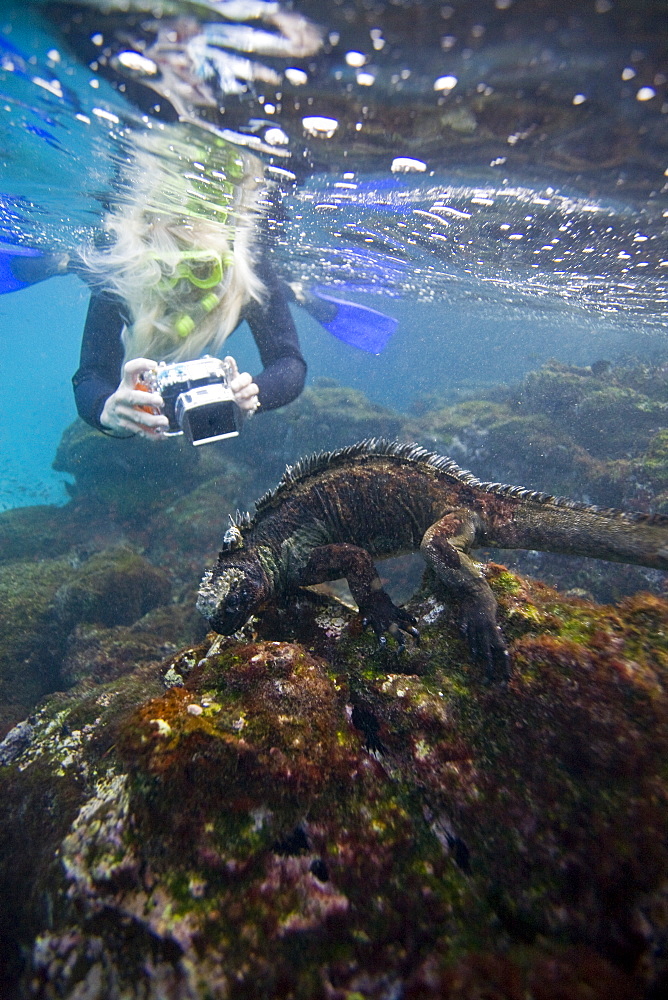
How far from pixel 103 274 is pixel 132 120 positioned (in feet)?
7.86

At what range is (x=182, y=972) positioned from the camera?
153 cm

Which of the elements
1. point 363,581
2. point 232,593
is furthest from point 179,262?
point 363,581

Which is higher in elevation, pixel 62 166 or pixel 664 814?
pixel 62 166

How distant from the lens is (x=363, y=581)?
3361mm

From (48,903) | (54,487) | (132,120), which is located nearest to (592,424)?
(132,120)

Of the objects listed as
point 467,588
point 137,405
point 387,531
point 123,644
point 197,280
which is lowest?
point 123,644

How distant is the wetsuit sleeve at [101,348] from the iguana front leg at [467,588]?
16.3ft

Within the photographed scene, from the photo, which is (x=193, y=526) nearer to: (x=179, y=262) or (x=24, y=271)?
(x=179, y=262)

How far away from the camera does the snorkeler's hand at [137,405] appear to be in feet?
14.9

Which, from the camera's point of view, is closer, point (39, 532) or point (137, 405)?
point (137, 405)

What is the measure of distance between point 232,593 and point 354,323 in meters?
11.5

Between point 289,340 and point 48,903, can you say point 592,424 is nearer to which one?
point 289,340

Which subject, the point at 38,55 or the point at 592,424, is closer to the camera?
the point at 38,55

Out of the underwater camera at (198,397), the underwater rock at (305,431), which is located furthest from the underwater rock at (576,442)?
the underwater camera at (198,397)
